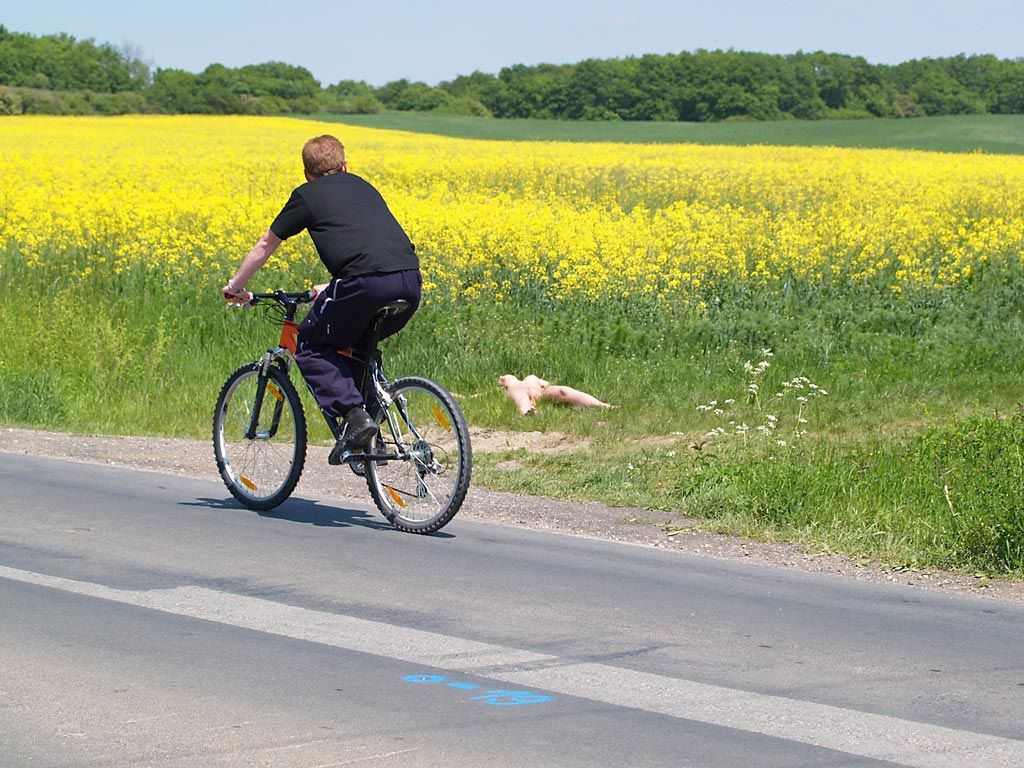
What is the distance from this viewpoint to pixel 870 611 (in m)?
6.60

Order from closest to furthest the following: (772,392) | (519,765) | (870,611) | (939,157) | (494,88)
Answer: (519,765)
(870,611)
(772,392)
(939,157)
(494,88)

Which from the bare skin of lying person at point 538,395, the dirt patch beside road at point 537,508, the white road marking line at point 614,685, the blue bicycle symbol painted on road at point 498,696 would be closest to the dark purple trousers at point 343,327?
the dirt patch beside road at point 537,508

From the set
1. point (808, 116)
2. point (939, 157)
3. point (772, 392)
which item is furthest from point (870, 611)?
point (808, 116)

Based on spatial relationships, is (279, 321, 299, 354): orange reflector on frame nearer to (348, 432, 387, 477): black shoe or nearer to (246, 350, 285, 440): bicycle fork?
(246, 350, 285, 440): bicycle fork

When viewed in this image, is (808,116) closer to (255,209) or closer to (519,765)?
(255,209)

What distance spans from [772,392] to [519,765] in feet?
30.2

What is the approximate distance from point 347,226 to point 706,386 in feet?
20.2

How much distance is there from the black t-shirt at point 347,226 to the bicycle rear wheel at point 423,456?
617 mm

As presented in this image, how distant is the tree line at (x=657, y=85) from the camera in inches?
3504

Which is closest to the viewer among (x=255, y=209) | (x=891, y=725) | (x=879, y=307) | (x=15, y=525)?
(x=891, y=725)

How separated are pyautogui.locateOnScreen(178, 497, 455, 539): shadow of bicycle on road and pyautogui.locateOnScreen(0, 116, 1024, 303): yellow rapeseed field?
7.98 meters

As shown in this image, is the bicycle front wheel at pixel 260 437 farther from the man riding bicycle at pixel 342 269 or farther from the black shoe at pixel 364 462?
the man riding bicycle at pixel 342 269

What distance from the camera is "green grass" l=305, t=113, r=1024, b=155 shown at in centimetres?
6569

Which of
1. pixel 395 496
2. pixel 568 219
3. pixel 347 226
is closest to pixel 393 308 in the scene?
pixel 347 226
